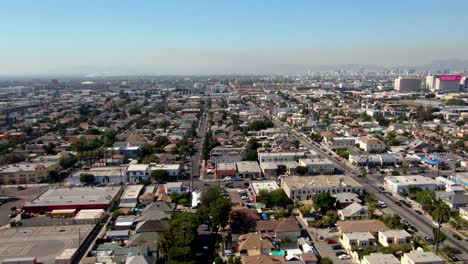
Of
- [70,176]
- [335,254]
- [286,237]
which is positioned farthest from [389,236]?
[70,176]

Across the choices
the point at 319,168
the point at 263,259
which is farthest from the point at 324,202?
the point at 319,168

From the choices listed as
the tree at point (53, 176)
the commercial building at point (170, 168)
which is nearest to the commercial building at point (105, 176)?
the tree at point (53, 176)

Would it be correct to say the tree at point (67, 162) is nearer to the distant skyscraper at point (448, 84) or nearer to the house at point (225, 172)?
the house at point (225, 172)

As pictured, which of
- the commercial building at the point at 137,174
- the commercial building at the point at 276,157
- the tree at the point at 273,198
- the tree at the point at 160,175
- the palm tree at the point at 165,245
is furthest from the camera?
the commercial building at the point at 276,157

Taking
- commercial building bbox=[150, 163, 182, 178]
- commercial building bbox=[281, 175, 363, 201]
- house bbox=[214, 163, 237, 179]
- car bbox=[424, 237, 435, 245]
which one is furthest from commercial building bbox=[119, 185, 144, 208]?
car bbox=[424, 237, 435, 245]

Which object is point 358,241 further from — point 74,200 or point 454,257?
point 74,200

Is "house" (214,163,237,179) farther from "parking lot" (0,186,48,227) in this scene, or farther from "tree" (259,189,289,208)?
"parking lot" (0,186,48,227)
